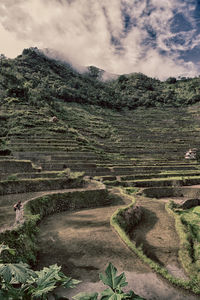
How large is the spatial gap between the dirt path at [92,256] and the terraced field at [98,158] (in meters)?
0.07

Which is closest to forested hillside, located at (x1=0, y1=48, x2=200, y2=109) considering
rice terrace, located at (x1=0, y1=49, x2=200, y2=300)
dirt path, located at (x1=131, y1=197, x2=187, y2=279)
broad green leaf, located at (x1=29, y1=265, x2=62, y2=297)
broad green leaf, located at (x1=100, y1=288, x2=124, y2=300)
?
rice terrace, located at (x1=0, y1=49, x2=200, y2=300)

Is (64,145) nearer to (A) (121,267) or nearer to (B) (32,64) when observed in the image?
(A) (121,267)

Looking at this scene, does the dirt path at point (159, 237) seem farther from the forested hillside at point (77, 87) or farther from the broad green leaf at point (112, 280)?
the forested hillside at point (77, 87)

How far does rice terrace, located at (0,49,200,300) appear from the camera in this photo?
5469mm

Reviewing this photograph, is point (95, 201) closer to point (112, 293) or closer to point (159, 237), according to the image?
point (159, 237)

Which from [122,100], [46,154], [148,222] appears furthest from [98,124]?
[148,222]

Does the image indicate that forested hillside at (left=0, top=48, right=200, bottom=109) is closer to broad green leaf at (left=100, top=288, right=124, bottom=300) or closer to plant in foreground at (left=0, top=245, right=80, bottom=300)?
plant in foreground at (left=0, top=245, right=80, bottom=300)

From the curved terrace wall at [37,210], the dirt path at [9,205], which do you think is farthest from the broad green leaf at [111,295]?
the dirt path at [9,205]

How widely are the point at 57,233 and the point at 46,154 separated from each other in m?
19.1

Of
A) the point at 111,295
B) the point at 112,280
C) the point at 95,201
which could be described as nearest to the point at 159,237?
the point at 95,201

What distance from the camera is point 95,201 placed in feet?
48.7

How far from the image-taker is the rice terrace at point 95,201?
5.47 m

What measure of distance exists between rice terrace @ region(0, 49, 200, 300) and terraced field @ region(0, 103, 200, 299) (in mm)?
87

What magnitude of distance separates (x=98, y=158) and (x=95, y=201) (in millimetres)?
16873
